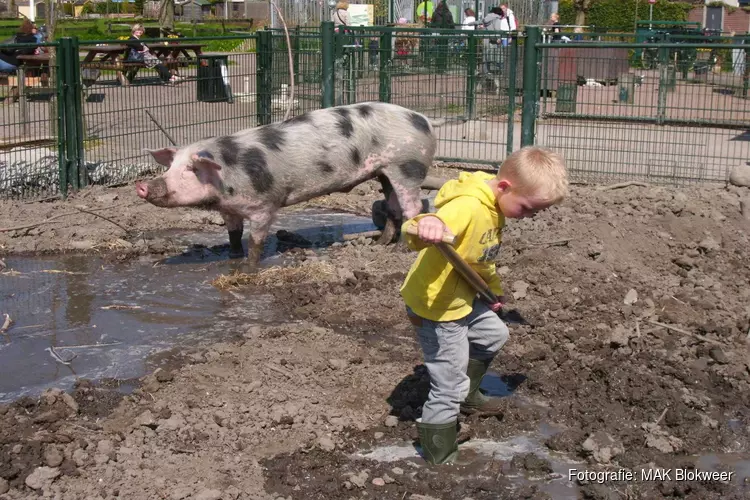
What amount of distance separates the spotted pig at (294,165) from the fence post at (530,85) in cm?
293

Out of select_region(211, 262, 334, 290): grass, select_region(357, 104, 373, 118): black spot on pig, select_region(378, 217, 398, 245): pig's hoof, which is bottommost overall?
select_region(211, 262, 334, 290): grass

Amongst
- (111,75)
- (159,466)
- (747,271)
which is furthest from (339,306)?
(111,75)

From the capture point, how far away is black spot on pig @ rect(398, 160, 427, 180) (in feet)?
25.8

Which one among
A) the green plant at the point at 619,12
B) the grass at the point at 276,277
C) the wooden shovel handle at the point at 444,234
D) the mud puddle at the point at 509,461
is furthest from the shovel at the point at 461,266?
the green plant at the point at 619,12

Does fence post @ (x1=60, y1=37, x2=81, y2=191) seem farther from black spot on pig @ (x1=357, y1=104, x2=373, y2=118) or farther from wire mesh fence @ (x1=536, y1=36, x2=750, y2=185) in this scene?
wire mesh fence @ (x1=536, y1=36, x2=750, y2=185)

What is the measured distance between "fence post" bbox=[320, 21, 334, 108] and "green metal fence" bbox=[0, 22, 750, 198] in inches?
0.6

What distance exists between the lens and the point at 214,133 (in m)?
11.0

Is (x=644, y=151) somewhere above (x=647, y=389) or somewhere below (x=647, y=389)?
above

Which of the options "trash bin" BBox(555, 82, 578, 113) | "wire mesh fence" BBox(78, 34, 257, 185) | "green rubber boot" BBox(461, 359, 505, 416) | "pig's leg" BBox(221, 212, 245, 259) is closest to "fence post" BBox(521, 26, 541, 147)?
"trash bin" BBox(555, 82, 578, 113)

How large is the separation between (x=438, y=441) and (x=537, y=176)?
1.19 metres

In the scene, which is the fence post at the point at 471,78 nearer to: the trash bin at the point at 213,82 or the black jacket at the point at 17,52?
the trash bin at the point at 213,82

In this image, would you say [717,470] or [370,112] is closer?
[717,470]

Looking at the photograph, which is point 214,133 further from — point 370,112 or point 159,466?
point 159,466

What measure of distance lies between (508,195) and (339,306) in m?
2.52
